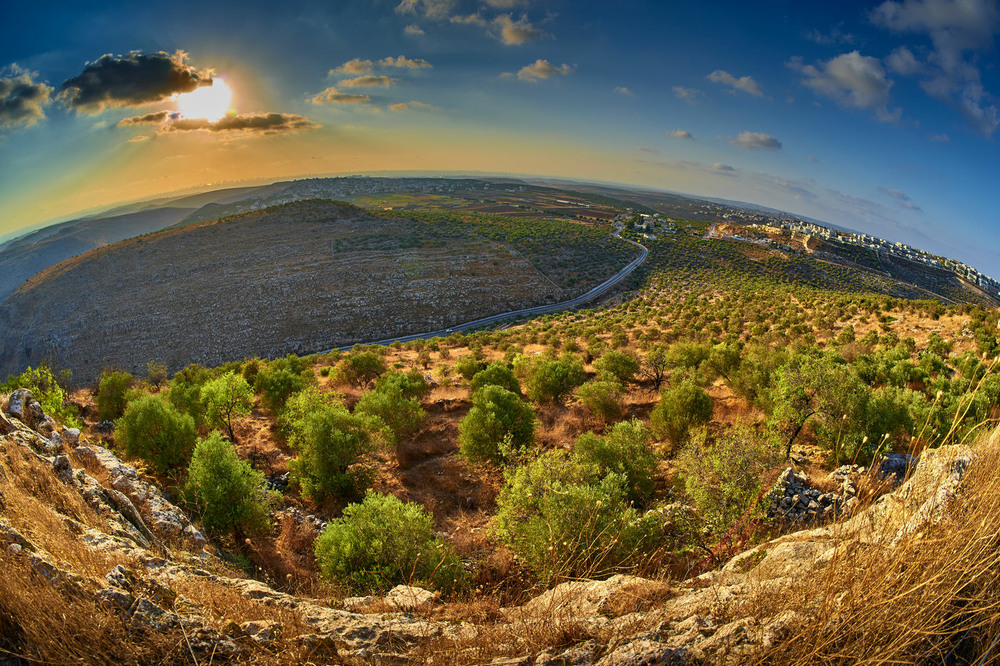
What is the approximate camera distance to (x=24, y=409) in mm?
9836

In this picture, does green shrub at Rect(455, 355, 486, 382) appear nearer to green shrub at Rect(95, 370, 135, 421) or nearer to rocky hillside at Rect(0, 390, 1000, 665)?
green shrub at Rect(95, 370, 135, 421)

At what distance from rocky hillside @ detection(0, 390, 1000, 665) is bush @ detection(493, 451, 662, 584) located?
9.12 feet

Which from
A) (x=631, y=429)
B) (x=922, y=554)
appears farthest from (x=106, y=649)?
(x=631, y=429)

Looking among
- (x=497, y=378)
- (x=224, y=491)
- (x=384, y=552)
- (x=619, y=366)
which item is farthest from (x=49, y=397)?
(x=619, y=366)

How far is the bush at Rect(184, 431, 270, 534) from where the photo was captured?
1179cm

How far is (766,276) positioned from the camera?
71.9 m

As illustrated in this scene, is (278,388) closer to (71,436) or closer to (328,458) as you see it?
(328,458)

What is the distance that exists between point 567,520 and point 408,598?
3.93 meters

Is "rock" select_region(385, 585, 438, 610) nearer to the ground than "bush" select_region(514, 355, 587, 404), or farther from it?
farther from it

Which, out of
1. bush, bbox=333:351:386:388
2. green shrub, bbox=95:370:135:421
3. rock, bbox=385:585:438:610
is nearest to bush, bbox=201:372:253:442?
green shrub, bbox=95:370:135:421

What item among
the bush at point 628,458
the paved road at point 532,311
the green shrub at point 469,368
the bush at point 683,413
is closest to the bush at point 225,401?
the green shrub at point 469,368

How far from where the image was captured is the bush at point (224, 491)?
11.8 m

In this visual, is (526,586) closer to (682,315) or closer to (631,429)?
(631,429)

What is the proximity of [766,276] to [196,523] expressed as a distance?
8416 centimetres
